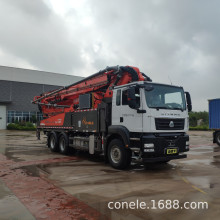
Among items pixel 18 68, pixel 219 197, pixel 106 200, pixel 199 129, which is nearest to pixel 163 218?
pixel 106 200

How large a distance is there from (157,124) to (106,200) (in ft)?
10.2

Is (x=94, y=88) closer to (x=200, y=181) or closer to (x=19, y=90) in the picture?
(x=200, y=181)

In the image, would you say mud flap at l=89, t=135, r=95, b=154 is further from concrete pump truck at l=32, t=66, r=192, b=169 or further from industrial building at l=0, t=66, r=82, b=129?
industrial building at l=0, t=66, r=82, b=129

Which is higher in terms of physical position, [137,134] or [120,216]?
[137,134]

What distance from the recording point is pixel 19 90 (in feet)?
149

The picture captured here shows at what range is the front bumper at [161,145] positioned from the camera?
676 cm

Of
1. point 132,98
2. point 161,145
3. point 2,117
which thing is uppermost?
point 2,117

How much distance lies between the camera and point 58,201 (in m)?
4.57

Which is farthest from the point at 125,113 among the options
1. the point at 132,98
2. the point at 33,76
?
the point at 33,76

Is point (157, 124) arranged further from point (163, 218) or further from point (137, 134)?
point (163, 218)

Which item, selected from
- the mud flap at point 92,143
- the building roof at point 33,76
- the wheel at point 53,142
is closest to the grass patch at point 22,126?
the building roof at point 33,76

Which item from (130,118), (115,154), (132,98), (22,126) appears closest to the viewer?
(132,98)

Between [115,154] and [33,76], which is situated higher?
[33,76]

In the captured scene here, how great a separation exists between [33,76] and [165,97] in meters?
43.8
